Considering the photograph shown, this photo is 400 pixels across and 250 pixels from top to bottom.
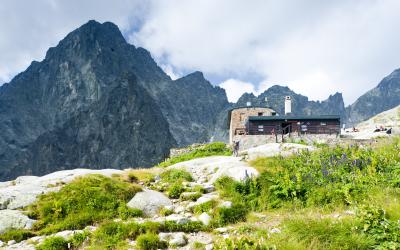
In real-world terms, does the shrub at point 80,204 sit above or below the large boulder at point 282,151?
below

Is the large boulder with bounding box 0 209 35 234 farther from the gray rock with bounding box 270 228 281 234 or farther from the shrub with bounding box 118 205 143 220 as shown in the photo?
the gray rock with bounding box 270 228 281 234

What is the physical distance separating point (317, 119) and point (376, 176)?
43.4m

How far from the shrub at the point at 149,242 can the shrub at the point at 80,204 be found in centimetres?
301

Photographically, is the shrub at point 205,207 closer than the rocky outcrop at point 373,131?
Yes

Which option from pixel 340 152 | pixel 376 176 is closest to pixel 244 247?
pixel 376 176

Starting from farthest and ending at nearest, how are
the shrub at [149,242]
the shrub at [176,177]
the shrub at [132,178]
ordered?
the shrub at [132,178] → the shrub at [176,177] → the shrub at [149,242]

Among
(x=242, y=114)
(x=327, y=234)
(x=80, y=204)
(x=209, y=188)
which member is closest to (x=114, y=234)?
(x=80, y=204)

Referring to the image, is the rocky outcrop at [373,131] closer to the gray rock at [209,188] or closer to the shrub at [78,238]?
the gray rock at [209,188]

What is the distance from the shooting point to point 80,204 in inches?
432

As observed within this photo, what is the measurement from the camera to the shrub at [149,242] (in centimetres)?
770

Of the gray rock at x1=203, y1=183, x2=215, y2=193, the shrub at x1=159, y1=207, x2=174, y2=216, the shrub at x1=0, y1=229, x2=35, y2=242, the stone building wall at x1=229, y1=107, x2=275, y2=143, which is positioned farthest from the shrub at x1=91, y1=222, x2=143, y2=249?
the stone building wall at x1=229, y1=107, x2=275, y2=143

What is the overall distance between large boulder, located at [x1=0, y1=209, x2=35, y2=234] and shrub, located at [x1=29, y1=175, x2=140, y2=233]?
0.32 meters

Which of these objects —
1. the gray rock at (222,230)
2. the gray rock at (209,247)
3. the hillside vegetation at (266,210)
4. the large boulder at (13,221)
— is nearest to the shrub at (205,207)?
the hillside vegetation at (266,210)

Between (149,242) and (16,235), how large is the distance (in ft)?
14.5
